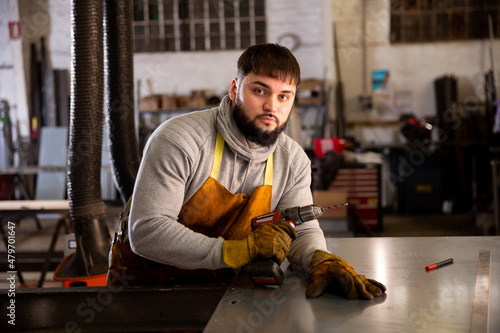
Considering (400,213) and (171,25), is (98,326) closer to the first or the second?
(400,213)

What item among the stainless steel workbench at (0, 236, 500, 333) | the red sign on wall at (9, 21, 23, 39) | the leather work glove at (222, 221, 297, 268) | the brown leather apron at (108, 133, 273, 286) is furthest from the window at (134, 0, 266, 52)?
the leather work glove at (222, 221, 297, 268)

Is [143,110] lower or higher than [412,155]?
higher

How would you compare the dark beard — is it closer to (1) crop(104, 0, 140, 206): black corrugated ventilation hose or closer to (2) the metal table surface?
(2) the metal table surface

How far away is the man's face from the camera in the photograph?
163 centimetres

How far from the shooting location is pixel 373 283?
51.4 inches

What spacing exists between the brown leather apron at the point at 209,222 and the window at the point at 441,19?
618cm

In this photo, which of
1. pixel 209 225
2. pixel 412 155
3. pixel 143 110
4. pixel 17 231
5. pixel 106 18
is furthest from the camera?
pixel 143 110

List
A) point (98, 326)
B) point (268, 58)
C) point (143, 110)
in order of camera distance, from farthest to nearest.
→ point (143, 110)
point (268, 58)
point (98, 326)

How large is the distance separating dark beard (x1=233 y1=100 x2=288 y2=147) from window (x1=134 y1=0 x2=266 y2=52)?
588 centimetres

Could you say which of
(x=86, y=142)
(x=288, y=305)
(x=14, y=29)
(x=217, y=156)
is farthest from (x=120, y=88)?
(x=14, y=29)

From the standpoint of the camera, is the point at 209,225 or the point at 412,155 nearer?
the point at 209,225

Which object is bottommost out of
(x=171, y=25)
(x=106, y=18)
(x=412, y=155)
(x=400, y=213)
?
(x=400, y=213)

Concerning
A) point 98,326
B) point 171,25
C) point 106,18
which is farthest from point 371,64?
point 98,326

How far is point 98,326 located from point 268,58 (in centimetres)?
106
